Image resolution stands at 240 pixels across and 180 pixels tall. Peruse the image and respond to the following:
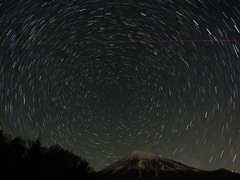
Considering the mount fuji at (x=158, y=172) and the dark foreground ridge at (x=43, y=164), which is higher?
the mount fuji at (x=158, y=172)

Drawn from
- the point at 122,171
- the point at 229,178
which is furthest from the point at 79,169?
the point at 122,171

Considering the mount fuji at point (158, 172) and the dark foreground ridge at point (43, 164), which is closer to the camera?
the dark foreground ridge at point (43, 164)

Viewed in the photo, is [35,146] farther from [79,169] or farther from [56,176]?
[56,176]

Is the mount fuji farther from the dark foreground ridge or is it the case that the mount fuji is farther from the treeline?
the treeline

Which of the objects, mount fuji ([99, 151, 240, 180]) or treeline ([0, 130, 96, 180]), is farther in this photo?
mount fuji ([99, 151, 240, 180])

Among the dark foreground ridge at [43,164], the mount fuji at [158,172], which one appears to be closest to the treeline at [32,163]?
the dark foreground ridge at [43,164]

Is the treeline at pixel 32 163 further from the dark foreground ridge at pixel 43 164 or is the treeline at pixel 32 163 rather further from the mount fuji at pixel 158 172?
the mount fuji at pixel 158 172

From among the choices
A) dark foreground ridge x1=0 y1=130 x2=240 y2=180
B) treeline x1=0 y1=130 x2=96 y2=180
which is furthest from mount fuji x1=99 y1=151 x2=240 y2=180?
treeline x1=0 y1=130 x2=96 y2=180

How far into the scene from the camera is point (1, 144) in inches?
→ 1598

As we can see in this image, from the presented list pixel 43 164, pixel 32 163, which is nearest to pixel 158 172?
pixel 43 164

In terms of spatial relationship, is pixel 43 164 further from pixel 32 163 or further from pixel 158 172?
pixel 158 172

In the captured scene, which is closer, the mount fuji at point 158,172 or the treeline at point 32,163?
the treeline at point 32,163

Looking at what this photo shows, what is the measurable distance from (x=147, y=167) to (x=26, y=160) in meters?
163

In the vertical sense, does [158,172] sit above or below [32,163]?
above
